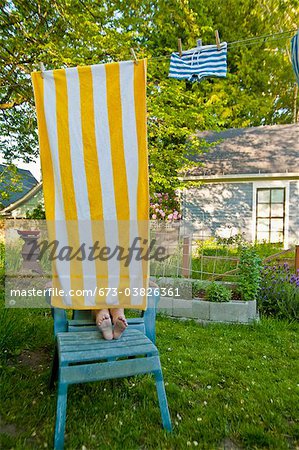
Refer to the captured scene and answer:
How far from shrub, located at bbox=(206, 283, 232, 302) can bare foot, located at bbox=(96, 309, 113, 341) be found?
6.47 ft

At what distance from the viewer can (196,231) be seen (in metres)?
9.99

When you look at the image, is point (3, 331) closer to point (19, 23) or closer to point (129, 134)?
point (129, 134)

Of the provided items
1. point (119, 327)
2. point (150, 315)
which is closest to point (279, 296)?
point (150, 315)

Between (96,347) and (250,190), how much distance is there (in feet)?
26.4

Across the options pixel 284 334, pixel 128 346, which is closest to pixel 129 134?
pixel 128 346

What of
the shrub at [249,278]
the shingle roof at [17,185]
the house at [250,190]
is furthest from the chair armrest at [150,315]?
the house at [250,190]

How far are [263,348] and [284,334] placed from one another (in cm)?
49

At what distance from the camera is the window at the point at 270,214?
8984 millimetres

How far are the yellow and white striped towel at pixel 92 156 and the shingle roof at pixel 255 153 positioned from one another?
769 cm

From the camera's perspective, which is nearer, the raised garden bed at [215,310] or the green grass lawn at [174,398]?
the green grass lawn at [174,398]

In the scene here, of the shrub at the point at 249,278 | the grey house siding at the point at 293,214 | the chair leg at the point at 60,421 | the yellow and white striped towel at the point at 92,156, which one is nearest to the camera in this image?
the chair leg at the point at 60,421

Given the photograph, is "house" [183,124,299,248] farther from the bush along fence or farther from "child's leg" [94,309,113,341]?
"child's leg" [94,309,113,341]
